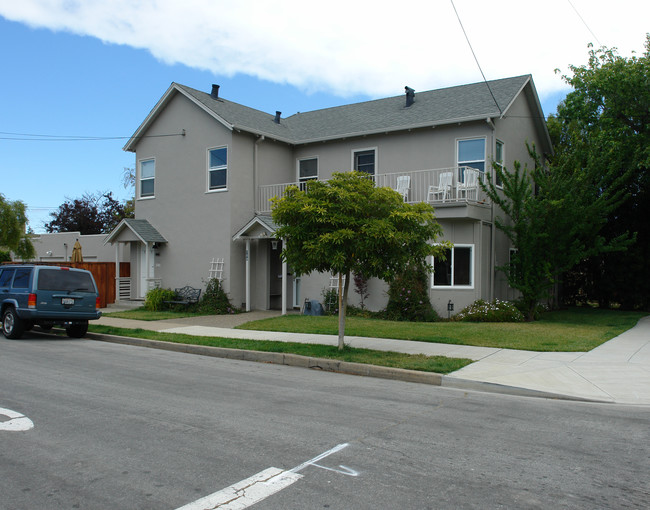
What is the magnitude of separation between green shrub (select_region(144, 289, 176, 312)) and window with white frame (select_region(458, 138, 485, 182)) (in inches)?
434

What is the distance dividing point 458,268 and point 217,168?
9.17 m

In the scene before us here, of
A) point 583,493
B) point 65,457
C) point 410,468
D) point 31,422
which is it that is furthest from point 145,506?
point 583,493

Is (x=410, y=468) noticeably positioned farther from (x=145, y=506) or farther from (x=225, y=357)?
(x=225, y=357)

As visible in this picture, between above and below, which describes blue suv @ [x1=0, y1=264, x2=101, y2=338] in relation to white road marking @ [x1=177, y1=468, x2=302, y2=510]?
above

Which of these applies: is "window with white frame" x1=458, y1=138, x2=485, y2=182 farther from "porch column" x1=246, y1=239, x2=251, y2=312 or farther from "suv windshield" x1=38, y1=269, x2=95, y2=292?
"suv windshield" x1=38, y1=269, x2=95, y2=292

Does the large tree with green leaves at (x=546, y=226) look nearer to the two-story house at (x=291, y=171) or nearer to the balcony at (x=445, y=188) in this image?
the balcony at (x=445, y=188)

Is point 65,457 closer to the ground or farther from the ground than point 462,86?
closer to the ground

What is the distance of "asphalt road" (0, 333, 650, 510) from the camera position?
4.20m

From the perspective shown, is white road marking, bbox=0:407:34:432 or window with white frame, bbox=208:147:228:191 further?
window with white frame, bbox=208:147:228:191

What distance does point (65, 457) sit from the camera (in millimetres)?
4953

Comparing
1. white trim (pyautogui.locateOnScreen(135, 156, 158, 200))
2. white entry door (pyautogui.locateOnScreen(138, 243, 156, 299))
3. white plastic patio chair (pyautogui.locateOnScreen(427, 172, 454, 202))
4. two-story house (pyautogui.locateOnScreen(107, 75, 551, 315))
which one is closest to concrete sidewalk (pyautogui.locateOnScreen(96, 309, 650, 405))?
two-story house (pyautogui.locateOnScreen(107, 75, 551, 315))

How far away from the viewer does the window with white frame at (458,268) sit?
55.3ft

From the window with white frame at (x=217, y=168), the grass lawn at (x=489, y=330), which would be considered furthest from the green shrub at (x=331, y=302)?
the window with white frame at (x=217, y=168)

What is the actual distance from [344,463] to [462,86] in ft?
60.7
